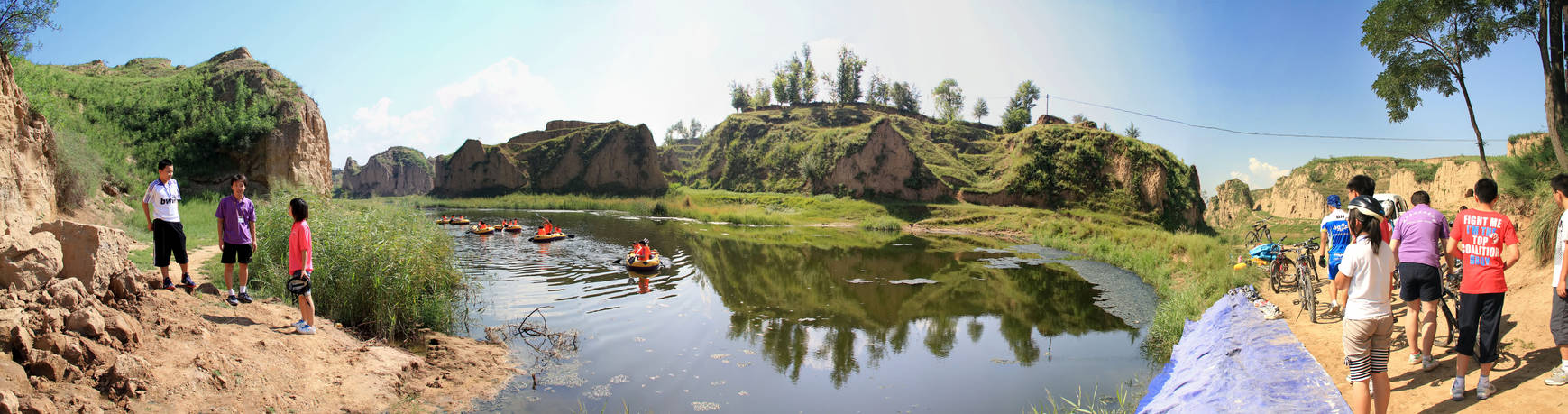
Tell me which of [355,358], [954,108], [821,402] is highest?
[954,108]

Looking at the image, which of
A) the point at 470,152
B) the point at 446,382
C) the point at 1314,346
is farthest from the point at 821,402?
the point at 470,152

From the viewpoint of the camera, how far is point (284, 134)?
24.5 meters

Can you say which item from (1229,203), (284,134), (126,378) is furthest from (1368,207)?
(1229,203)

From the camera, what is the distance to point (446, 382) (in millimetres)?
7984

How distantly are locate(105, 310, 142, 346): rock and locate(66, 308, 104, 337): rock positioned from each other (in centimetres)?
12

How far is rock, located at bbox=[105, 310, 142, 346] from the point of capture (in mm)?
5684

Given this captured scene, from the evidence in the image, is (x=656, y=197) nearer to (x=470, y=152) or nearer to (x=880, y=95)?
(x=470, y=152)

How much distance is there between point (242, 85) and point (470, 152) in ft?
192

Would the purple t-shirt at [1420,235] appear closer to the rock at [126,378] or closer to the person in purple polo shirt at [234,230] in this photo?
the rock at [126,378]

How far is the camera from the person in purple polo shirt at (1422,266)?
5895 millimetres

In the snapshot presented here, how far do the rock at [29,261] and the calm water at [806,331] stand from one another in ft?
13.2

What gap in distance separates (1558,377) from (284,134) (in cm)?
3289

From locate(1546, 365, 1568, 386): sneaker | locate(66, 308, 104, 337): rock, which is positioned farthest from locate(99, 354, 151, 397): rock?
locate(1546, 365, 1568, 386): sneaker

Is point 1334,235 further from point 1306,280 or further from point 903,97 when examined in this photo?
point 903,97
